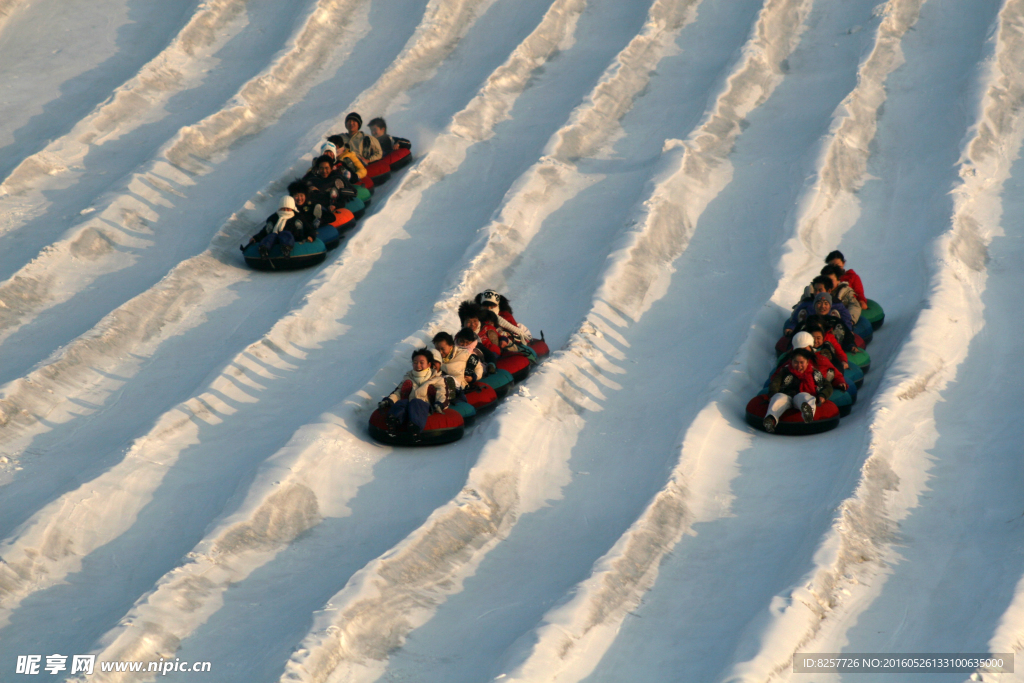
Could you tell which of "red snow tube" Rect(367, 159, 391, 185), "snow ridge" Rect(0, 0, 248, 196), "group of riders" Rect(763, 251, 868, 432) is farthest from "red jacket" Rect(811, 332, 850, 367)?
"snow ridge" Rect(0, 0, 248, 196)

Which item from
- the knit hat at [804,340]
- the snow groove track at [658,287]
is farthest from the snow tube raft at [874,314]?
the snow groove track at [658,287]

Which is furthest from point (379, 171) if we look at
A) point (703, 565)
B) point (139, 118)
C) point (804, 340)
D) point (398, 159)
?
point (703, 565)

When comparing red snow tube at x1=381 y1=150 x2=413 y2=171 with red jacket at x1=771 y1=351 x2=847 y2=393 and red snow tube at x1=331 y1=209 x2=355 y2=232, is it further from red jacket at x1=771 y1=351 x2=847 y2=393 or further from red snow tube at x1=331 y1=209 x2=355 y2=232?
red jacket at x1=771 y1=351 x2=847 y2=393

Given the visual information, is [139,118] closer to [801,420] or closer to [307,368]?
[307,368]

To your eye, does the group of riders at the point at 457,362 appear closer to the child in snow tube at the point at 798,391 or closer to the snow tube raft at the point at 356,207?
the child in snow tube at the point at 798,391

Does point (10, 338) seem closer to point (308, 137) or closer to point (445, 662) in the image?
point (308, 137)

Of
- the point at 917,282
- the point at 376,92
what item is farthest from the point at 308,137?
the point at 917,282
